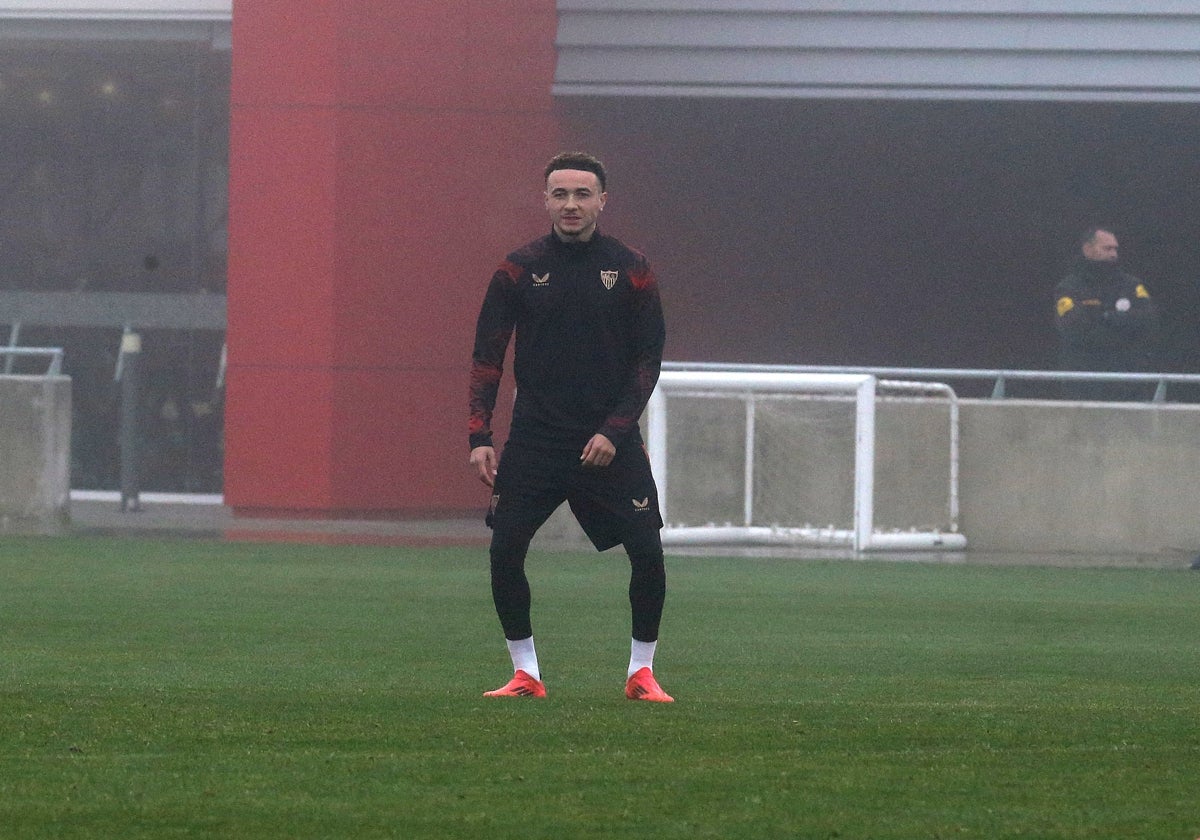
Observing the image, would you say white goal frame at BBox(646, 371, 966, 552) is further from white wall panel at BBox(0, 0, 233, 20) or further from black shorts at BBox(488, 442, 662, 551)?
black shorts at BBox(488, 442, 662, 551)

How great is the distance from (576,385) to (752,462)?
33.7ft

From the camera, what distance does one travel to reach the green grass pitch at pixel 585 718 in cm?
454

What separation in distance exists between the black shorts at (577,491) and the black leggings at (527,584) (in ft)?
0.17

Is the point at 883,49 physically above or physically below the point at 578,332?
above

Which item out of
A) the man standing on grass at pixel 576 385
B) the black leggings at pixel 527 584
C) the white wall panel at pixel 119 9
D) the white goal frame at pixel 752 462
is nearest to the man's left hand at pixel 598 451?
the man standing on grass at pixel 576 385

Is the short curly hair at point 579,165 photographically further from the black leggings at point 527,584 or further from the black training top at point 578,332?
the black leggings at point 527,584

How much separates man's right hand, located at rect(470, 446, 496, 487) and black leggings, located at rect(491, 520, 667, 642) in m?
0.18

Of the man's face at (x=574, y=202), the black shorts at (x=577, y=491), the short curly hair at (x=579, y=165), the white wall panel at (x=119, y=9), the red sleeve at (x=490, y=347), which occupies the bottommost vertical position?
the black shorts at (x=577, y=491)

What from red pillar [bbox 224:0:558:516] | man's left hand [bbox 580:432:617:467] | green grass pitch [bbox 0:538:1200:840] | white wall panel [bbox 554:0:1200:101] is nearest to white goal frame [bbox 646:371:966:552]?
red pillar [bbox 224:0:558:516]

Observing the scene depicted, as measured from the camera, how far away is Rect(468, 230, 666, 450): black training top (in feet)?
21.9

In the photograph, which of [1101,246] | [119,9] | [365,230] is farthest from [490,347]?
[119,9]

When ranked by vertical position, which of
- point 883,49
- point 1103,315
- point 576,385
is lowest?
point 576,385

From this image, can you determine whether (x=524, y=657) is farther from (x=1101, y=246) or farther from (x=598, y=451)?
(x=1101, y=246)

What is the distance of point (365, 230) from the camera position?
62.6ft
